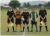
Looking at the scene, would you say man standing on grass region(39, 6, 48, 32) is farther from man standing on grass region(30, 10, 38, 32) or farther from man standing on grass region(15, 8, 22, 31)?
man standing on grass region(15, 8, 22, 31)

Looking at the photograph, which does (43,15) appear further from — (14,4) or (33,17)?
(14,4)

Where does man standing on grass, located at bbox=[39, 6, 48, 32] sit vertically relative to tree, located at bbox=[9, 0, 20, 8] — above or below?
below

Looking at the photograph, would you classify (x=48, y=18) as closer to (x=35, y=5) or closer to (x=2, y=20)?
(x=35, y=5)

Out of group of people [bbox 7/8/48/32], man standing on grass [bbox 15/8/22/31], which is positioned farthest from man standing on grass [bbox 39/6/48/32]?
man standing on grass [bbox 15/8/22/31]

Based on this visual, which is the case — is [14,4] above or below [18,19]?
above

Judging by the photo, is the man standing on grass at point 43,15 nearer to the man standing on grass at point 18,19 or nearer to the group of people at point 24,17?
the group of people at point 24,17

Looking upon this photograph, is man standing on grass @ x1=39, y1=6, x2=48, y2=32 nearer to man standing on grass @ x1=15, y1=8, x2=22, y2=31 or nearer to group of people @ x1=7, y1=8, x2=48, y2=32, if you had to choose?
group of people @ x1=7, y1=8, x2=48, y2=32

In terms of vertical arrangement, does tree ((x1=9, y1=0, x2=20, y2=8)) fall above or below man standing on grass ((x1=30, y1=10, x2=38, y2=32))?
above

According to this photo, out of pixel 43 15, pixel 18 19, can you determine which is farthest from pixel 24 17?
pixel 43 15

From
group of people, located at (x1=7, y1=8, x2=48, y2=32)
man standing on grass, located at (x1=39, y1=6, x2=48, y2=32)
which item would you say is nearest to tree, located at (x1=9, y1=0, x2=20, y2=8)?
group of people, located at (x1=7, y1=8, x2=48, y2=32)

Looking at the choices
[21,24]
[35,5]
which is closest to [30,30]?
[21,24]

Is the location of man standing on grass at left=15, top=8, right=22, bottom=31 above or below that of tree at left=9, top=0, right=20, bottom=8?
below

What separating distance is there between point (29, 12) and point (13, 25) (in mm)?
163

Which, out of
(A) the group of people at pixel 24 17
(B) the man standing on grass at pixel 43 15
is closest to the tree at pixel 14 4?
(A) the group of people at pixel 24 17
